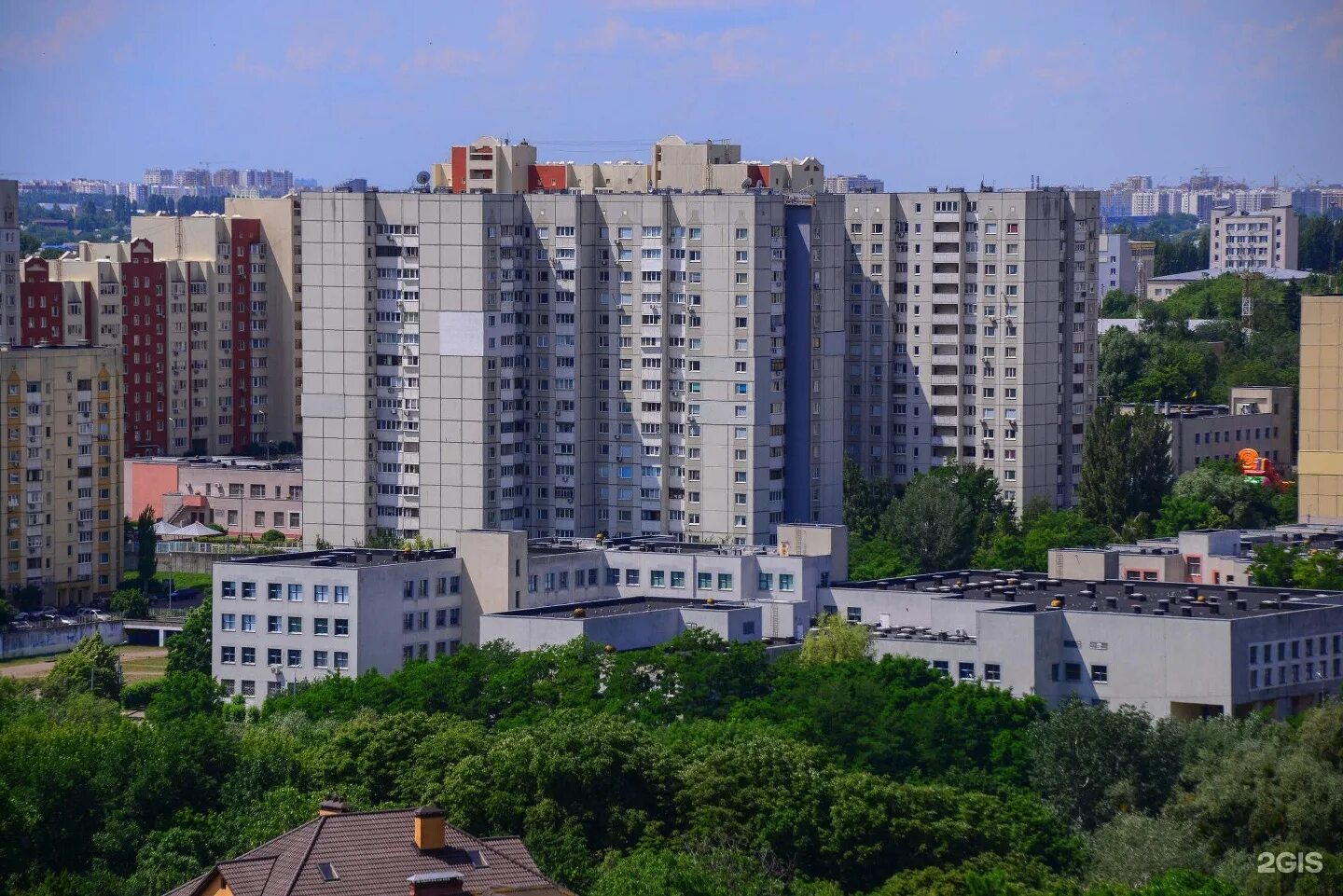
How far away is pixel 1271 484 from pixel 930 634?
3726 cm

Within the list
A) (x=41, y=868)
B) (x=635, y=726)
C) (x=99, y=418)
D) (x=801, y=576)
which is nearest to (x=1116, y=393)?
(x=99, y=418)

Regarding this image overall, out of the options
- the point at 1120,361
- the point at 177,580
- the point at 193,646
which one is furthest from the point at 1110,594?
the point at 1120,361

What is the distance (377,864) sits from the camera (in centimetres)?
3562

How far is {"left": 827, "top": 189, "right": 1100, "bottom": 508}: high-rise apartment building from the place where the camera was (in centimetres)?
9462

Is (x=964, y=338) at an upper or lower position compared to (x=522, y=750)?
upper

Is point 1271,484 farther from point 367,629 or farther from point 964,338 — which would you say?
point 367,629

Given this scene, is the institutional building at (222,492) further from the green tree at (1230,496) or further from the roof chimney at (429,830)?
the roof chimney at (429,830)

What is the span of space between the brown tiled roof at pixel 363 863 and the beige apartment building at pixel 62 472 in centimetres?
5356

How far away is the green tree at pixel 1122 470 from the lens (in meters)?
90.2

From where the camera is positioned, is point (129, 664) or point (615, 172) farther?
point (615, 172)

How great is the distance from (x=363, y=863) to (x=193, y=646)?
37.8m

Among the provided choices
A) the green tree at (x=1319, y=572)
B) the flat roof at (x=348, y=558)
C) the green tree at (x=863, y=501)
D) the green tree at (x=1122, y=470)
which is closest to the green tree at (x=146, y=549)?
the green tree at (x=863, y=501)

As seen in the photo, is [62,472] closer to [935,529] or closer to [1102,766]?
[935,529]

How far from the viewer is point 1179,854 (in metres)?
47.4
